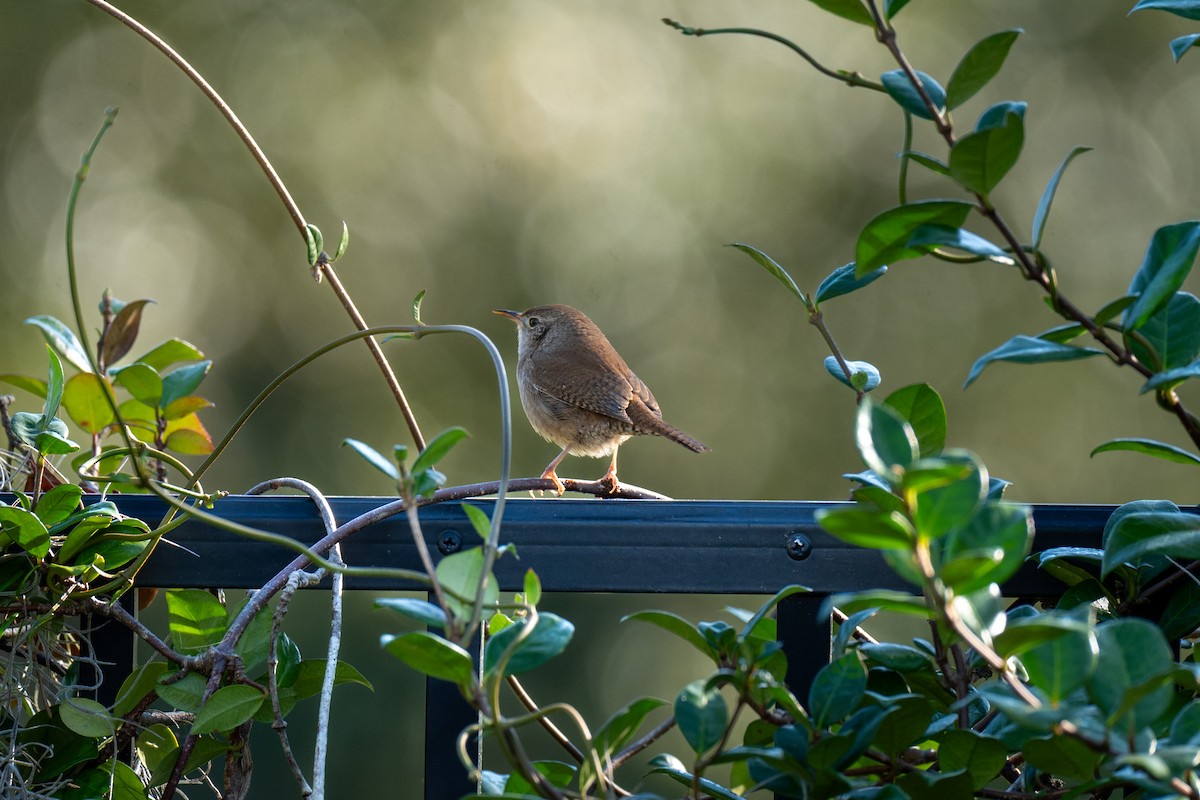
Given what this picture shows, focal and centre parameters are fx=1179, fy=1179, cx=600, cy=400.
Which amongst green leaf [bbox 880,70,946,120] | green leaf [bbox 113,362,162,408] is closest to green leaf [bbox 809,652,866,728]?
green leaf [bbox 880,70,946,120]

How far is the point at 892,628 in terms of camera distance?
4.88m

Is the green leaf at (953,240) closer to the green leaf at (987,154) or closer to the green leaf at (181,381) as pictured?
the green leaf at (987,154)

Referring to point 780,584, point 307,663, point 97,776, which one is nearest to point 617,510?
point 780,584

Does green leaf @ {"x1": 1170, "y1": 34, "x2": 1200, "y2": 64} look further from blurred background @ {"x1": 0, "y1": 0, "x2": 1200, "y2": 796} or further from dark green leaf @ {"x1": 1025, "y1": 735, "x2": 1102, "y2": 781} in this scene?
blurred background @ {"x1": 0, "y1": 0, "x2": 1200, "y2": 796}

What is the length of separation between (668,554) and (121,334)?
0.85 m

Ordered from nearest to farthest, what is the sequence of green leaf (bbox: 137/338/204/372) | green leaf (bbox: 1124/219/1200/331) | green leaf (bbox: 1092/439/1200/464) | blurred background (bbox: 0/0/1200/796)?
green leaf (bbox: 1124/219/1200/331) → green leaf (bbox: 1092/439/1200/464) → green leaf (bbox: 137/338/204/372) → blurred background (bbox: 0/0/1200/796)

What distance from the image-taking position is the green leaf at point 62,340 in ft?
3.95

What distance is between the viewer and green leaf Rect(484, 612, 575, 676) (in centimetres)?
78

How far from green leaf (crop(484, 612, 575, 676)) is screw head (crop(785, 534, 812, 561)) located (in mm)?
369

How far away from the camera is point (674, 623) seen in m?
0.88

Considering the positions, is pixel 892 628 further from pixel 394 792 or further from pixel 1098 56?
pixel 1098 56

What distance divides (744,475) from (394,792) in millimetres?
2009

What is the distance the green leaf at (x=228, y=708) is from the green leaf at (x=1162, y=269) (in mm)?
832

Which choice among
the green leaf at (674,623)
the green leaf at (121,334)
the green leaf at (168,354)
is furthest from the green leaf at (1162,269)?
the green leaf at (121,334)
